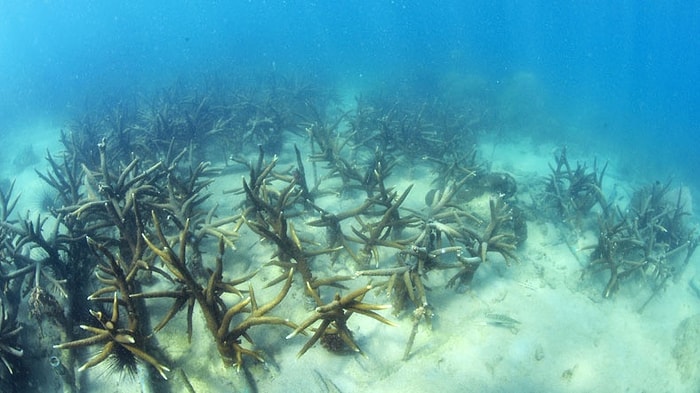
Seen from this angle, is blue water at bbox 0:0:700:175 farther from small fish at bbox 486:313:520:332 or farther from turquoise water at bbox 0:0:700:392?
small fish at bbox 486:313:520:332

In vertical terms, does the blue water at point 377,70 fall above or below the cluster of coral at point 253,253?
above

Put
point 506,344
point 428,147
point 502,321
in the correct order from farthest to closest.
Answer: point 428,147
point 502,321
point 506,344

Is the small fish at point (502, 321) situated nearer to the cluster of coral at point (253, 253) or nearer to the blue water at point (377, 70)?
Answer: the cluster of coral at point (253, 253)

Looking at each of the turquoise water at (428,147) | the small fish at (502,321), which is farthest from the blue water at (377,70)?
the small fish at (502,321)

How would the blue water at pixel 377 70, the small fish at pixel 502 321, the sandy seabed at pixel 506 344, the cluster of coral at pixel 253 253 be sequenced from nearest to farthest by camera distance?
the cluster of coral at pixel 253 253, the sandy seabed at pixel 506 344, the small fish at pixel 502 321, the blue water at pixel 377 70

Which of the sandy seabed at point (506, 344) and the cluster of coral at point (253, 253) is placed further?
the sandy seabed at point (506, 344)

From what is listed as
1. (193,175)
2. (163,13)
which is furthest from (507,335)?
(163,13)

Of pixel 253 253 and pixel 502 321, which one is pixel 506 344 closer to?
pixel 502 321

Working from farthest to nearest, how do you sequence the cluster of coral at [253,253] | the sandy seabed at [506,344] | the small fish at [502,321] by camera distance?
1. the small fish at [502,321]
2. the sandy seabed at [506,344]
3. the cluster of coral at [253,253]

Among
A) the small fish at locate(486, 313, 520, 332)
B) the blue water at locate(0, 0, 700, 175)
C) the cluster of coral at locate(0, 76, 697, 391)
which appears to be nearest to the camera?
the cluster of coral at locate(0, 76, 697, 391)

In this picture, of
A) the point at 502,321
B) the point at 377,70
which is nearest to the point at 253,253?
the point at 502,321

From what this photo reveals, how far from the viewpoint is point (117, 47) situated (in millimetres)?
40969

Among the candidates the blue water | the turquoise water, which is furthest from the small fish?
the blue water

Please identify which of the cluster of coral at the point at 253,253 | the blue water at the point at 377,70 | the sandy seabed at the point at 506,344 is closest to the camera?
the cluster of coral at the point at 253,253
